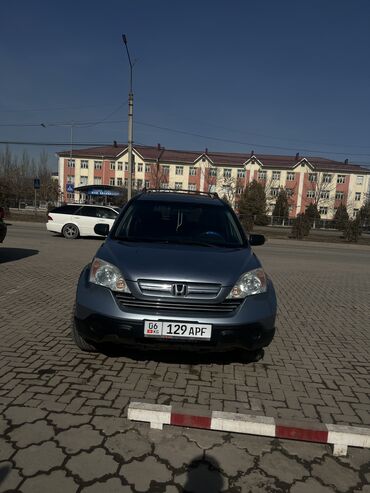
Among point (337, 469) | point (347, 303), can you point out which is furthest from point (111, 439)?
point (347, 303)

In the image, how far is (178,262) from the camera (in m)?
3.46

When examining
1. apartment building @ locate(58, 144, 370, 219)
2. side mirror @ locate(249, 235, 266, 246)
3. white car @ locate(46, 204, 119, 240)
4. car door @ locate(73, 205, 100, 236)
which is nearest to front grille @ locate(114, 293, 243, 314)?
side mirror @ locate(249, 235, 266, 246)

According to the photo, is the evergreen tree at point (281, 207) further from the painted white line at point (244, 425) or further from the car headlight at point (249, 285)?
the painted white line at point (244, 425)

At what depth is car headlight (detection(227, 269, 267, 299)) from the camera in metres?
3.37

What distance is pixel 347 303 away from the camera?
7305 millimetres

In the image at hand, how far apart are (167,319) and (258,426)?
1072mm

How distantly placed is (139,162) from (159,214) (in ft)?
227

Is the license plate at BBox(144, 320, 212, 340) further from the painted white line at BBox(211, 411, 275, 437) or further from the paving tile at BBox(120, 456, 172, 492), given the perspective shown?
the paving tile at BBox(120, 456, 172, 492)

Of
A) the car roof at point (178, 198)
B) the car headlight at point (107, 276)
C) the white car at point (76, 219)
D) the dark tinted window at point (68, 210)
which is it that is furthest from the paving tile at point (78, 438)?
the dark tinted window at point (68, 210)

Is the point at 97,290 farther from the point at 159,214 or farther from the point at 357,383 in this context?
the point at 357,383

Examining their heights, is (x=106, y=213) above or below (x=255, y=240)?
below

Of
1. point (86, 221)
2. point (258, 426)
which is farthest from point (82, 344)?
point (86, 221)

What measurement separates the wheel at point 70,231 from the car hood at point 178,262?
13.5m

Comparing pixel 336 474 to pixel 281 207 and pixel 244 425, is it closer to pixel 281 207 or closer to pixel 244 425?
pixel 244 425
